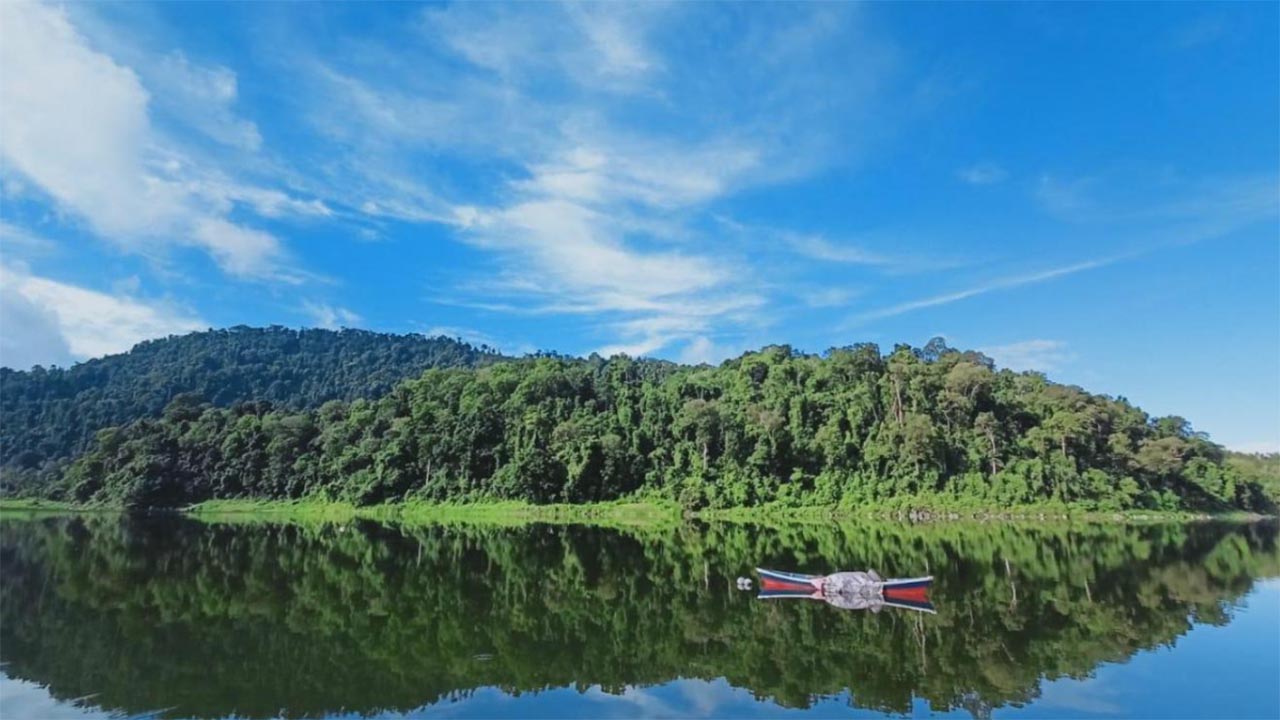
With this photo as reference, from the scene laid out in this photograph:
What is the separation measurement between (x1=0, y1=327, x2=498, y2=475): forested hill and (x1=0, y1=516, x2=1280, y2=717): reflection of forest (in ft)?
217

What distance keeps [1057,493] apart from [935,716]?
46457 millimetres

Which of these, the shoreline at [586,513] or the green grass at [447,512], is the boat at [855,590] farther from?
the green grass at [447,512]

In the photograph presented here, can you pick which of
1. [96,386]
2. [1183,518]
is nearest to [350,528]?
[1183,518]

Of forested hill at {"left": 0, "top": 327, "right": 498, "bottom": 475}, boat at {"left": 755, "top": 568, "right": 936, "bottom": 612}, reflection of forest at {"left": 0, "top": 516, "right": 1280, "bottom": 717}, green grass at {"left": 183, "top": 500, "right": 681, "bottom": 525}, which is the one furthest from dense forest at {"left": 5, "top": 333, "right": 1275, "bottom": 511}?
boat at {"left": 755, "top": 568, "right": 936, "bottom": 612}

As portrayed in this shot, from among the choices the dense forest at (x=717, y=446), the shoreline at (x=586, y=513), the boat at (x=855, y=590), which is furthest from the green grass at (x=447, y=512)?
the boat at (x=855, y=590)

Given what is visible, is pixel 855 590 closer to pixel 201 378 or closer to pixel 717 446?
pixel 717 446

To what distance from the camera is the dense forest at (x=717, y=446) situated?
52812 millimetres

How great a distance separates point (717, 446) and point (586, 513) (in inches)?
490

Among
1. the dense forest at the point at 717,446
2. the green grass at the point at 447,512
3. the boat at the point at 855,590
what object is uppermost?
the dense forest at the point at 717,446

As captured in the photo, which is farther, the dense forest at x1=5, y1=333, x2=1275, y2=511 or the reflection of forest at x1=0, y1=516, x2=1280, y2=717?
the dense forest at x1=5, y1=333, x2=1275, y2=511

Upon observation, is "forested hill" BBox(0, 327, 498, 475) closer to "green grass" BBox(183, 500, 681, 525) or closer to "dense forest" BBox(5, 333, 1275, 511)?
"dense forest" BBox(5, 333, 1275, 511)

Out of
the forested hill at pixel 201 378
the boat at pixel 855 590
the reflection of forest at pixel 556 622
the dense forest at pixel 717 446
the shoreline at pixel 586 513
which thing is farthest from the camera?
the forested hill at pixel 201 378

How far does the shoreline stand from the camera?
4776 cm

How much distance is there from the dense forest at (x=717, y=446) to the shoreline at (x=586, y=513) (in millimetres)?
1278
